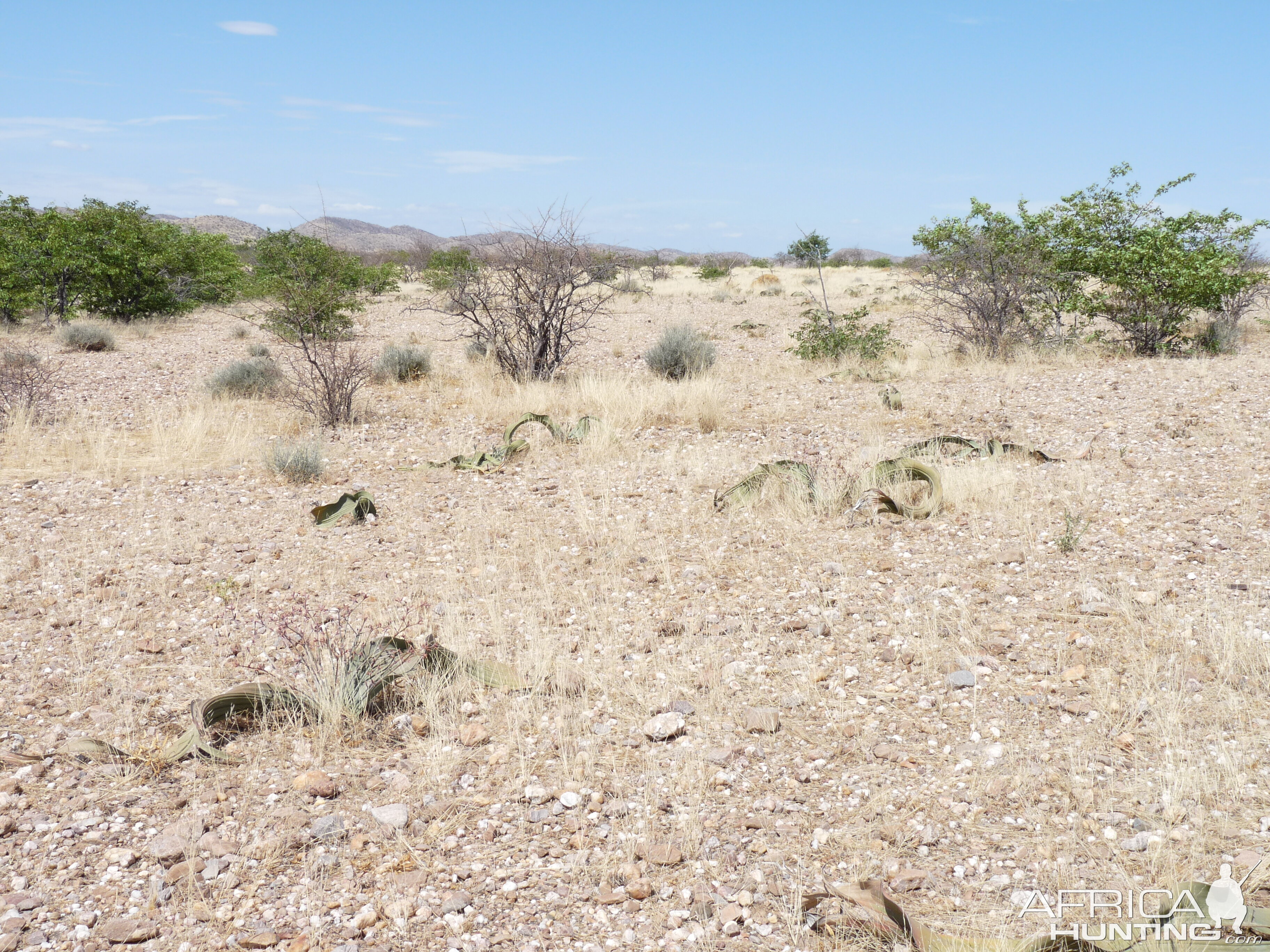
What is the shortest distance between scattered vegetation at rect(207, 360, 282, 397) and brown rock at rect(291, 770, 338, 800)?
26.7 ft

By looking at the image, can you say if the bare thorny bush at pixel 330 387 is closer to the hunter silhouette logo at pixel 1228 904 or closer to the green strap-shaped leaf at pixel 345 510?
the green strap-shaped leaf at pixel 345 510

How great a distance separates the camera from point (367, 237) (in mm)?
86125

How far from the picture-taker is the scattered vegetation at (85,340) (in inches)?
571

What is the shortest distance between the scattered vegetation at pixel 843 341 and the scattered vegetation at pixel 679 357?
1.57 meters

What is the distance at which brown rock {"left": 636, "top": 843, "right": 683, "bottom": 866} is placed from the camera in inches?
100

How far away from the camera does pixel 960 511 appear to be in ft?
18.0

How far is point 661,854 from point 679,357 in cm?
905

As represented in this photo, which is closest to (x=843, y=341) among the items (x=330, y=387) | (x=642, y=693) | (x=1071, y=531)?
(x=330, y=387)

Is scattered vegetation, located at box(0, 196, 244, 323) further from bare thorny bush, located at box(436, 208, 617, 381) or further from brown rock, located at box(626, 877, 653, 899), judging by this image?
brown rock, located at box(626, 877, 653, 899)

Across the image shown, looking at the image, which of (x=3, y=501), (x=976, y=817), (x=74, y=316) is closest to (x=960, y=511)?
(x=976, y=817)

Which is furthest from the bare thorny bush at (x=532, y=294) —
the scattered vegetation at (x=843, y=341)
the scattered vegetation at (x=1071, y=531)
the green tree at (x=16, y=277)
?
the green tree at (x=16, y=277)

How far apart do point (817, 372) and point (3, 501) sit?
887cm

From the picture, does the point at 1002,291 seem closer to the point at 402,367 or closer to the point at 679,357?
the point at 679,357

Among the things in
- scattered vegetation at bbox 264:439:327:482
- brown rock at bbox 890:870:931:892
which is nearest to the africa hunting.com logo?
brown rock at bbox 890:870:931:892
